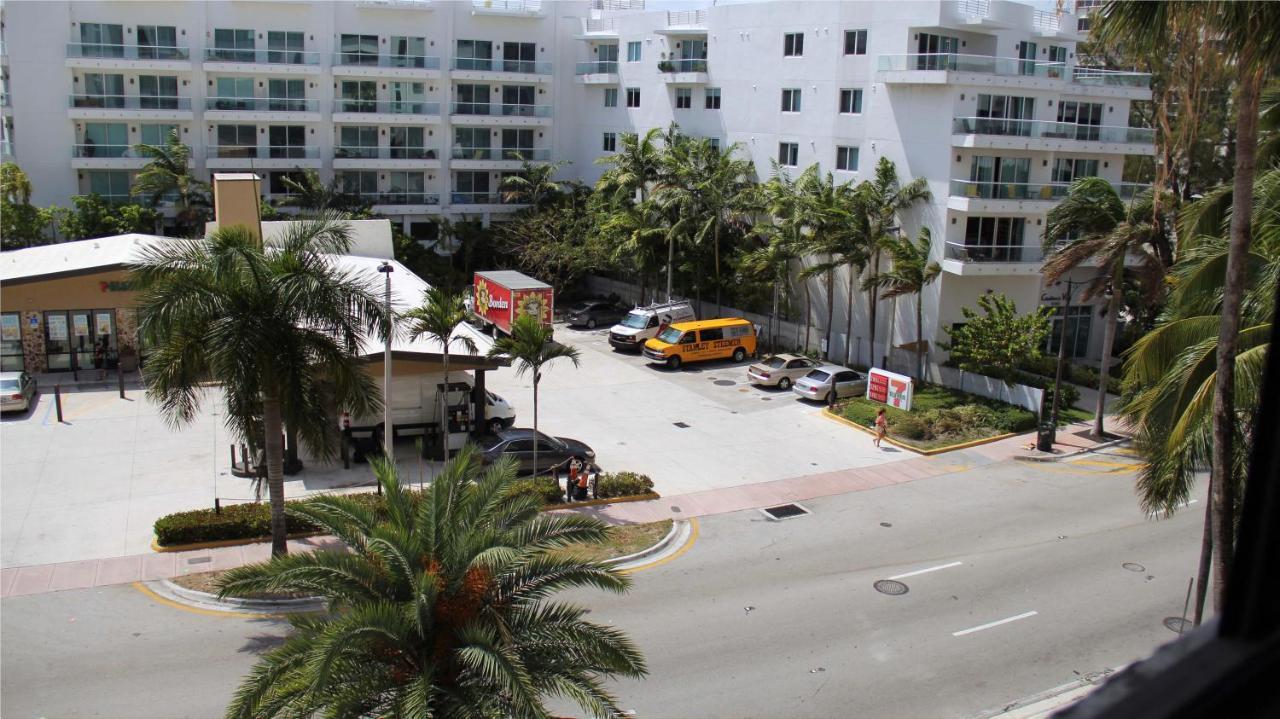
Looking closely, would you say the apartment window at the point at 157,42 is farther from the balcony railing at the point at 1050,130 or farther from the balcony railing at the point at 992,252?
the balcony railing at the point at 992,252

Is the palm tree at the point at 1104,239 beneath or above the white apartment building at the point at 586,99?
beneath

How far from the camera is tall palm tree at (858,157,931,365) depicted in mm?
37938

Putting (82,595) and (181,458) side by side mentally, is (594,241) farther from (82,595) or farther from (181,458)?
(82,595)

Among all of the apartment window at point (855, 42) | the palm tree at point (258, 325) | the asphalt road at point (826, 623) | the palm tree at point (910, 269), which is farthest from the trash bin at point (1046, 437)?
the palm tree at point (258, 325)

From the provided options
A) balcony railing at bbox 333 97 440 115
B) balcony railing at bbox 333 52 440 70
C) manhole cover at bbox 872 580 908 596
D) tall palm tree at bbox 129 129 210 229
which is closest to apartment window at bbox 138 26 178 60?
tall palm tree at bbox 129 129 210 229

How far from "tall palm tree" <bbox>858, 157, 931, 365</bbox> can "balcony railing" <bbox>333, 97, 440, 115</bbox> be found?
83.1ft

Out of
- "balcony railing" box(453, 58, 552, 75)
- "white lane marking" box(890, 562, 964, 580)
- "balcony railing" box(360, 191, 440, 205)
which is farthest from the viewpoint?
"balcony railing" box(453, 58, 552, 75)

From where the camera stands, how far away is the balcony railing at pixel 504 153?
55.2 m

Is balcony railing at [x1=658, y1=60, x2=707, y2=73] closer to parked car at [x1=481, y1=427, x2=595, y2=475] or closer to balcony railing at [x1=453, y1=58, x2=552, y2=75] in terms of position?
balcony railing at [x1=453, y1=58, x2=552, y2=75]

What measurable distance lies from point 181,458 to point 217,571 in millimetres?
7739

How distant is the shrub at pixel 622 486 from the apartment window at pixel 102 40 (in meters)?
36.4

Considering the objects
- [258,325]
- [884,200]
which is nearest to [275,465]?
[258,325]

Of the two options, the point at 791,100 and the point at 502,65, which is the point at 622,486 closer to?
the point at 791,100

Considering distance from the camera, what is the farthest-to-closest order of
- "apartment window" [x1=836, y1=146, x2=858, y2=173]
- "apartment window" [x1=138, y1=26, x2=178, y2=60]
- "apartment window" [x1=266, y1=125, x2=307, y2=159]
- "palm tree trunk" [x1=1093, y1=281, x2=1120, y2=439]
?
1. "apartment window" [x1=266, y1=125, x2=307, y2=159]
2. "apartment window" [x1=138, y1=26, x2=178, y2=60]
3. "apartment window" [x1=836, y1=146, x2=858, y2=173]
4. "palm tree trunk" [x1=1093, y1=281, x2=1120, y2=439]
